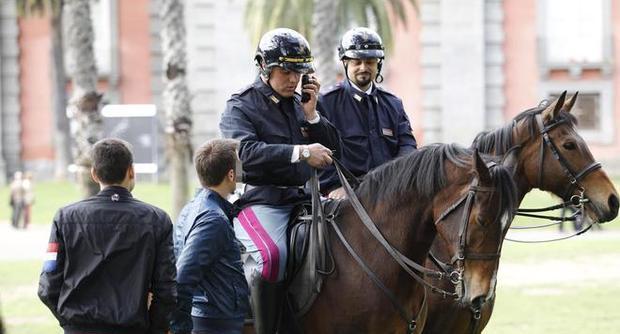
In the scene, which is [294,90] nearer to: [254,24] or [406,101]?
[254,24]

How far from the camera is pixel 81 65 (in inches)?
736

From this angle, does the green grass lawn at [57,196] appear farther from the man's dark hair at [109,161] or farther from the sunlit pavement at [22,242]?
the man's dark hair at [109,161]

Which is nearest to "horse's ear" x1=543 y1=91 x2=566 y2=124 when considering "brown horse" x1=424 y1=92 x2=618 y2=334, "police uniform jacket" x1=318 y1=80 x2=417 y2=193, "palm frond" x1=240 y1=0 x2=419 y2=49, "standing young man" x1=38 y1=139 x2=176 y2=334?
"brown horse" x1=424 y1=92 x2=618 y2=334

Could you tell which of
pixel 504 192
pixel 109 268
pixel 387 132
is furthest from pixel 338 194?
pixel 109 268

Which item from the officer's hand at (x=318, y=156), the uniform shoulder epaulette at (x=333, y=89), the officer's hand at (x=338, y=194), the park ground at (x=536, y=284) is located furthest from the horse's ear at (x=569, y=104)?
the park ground at (x=536, y=284)

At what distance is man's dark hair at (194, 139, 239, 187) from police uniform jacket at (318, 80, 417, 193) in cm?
172

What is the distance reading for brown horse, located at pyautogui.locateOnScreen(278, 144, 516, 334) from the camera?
6.99 metres

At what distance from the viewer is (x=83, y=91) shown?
1841 centimetres

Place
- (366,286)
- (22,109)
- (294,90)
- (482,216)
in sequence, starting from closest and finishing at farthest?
(482,216) → (366,286) → (294,90) → (22,109)

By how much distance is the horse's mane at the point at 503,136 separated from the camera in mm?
8227

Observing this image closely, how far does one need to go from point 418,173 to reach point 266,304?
3.70 ft

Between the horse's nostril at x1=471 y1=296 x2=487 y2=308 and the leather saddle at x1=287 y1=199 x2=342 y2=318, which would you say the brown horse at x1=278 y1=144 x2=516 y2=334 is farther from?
the horse's nostril at x1=471 y1=296 x2=487 y2=308

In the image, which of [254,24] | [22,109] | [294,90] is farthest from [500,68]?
[294,90]

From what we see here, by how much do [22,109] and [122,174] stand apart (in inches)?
1245
